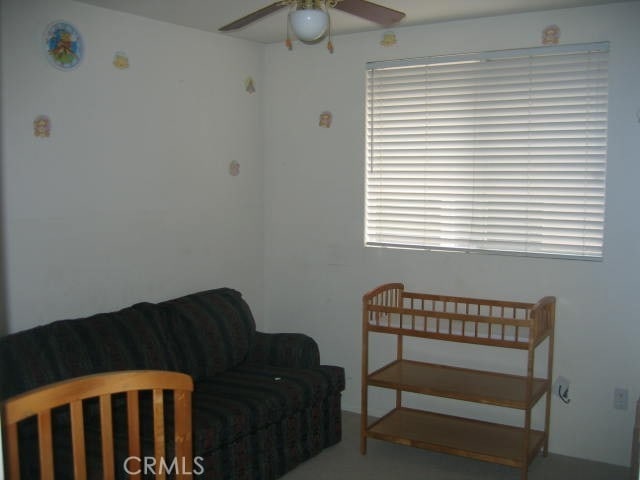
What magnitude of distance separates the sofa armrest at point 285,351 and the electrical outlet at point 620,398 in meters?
1.57

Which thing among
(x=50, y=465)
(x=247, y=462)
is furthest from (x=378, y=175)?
(x=50, y=465)

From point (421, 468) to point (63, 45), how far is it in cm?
272

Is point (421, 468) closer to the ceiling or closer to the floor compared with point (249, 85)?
closer to the floor

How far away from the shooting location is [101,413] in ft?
5.01

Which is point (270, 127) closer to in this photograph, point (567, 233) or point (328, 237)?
point (328, 237)

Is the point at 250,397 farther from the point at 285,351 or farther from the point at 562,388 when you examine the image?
the point at 562,388

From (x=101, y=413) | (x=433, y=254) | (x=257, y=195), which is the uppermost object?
(x=257, y=195)

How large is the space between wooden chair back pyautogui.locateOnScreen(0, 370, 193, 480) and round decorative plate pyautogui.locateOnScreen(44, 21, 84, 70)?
195cm

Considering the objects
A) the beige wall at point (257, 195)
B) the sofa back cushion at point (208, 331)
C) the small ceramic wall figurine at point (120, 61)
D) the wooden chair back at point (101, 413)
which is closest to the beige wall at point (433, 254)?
the beige wall at point (257, 195)

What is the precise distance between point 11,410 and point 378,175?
288cm

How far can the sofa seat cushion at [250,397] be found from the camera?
282cm

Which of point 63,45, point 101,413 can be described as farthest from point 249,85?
point 101,413

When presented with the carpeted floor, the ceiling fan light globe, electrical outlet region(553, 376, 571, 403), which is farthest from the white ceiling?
the carpeted floor

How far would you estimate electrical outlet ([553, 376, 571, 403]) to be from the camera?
11.4 ft
